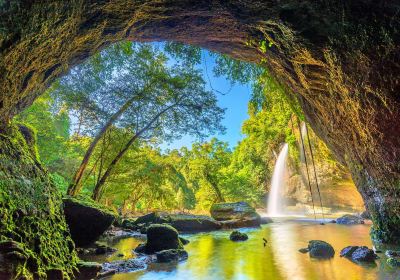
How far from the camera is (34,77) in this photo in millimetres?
5637

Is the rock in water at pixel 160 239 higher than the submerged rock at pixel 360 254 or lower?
higher

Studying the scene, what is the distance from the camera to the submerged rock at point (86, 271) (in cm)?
550

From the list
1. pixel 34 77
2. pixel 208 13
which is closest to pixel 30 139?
pixel 34 77

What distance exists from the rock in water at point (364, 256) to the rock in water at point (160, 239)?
199 inches

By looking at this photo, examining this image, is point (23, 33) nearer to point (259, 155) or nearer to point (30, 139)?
point (30, 139)

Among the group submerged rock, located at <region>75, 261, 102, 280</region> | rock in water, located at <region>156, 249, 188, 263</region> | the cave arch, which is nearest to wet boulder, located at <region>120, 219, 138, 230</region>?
rock in water, located at <region>156, 249, 188, 263</region>

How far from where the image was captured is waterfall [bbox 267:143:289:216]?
30.8 m

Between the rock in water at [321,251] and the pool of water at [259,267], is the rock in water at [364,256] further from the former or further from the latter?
the rock in water at [321,251]

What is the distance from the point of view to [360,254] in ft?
23.5

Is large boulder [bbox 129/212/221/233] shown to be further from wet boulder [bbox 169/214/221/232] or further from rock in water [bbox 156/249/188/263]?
rock in water [bbox 156/249/188/263]

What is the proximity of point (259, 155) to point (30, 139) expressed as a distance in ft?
96.4

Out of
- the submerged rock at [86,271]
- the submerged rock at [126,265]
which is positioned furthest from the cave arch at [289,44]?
the submerged rock at [126,265]

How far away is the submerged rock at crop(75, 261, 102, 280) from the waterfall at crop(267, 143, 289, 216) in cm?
2685

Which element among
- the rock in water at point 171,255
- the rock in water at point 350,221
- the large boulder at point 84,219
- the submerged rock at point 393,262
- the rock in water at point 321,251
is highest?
the large boulder at point 84,219
